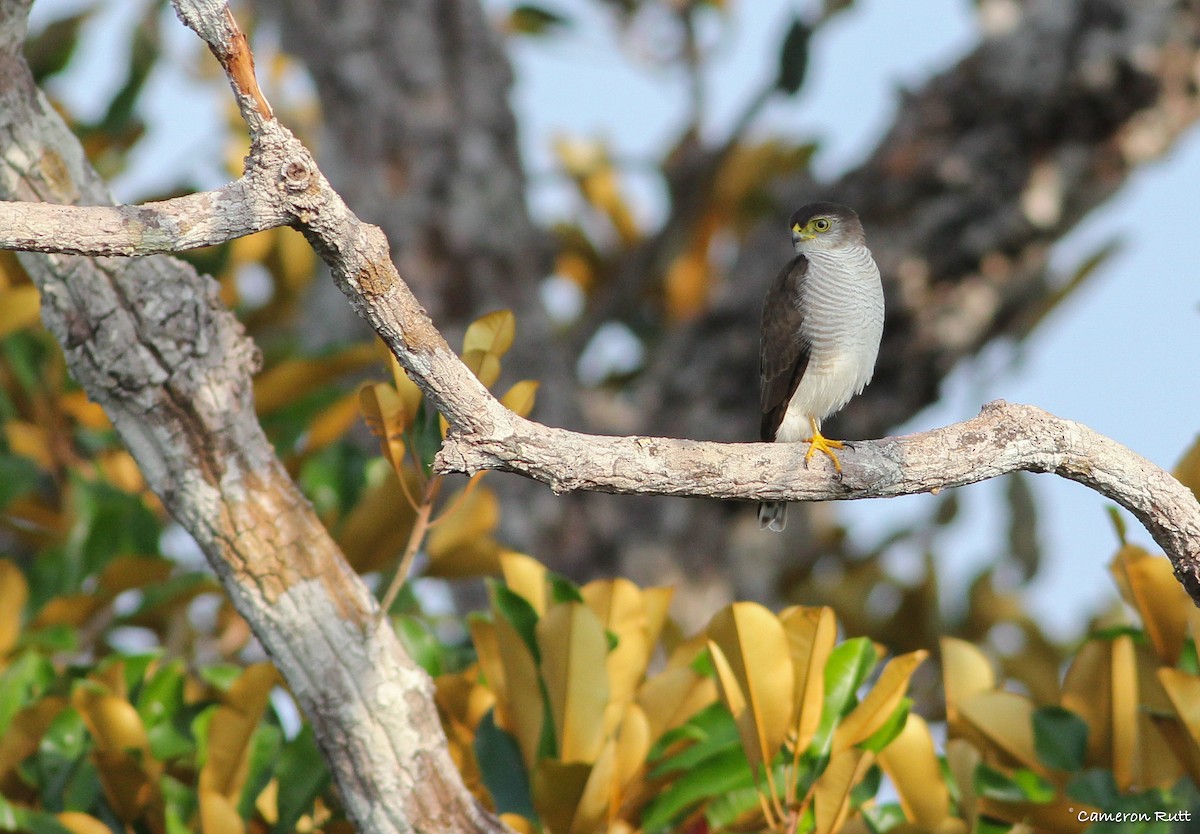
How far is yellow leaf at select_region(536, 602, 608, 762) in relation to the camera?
2.48 metres

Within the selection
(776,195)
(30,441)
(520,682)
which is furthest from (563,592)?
(776,195)

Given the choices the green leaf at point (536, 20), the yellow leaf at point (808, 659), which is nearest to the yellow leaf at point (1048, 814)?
the yellow leaf at point (808, 659)

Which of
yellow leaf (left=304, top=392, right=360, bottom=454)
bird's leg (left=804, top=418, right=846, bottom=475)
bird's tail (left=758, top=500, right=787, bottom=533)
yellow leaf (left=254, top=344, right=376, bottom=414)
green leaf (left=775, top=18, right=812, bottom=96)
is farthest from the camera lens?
green leaf (left=775, top=18, right=812, bottom=96)

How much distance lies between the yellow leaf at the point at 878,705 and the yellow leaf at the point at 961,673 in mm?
364

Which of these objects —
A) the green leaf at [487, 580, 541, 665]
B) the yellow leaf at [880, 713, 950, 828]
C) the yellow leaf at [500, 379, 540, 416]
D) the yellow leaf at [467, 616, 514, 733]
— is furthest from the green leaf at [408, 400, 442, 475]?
the yellow leaf at [880, 713, 950, 828]

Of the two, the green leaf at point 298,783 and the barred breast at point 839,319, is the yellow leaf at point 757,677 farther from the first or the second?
the barred breast at point 839,319

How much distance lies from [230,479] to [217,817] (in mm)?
718

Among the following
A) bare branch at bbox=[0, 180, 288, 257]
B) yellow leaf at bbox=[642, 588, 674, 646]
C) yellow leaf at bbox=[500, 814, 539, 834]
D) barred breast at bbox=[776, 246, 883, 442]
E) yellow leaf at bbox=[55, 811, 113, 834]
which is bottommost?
yellow leaf at bbox=[55, 811, 113, 834]

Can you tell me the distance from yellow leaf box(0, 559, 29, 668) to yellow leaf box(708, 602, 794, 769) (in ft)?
6.16

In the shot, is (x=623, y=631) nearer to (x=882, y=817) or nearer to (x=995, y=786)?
(x=882, y=817)

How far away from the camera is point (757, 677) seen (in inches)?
94.7

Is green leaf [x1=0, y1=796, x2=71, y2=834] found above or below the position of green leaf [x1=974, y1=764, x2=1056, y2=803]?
below

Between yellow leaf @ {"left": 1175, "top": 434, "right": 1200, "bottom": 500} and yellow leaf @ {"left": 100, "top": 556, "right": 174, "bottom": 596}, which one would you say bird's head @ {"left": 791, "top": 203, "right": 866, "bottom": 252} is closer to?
yellow leaf @ {"left": 1175, "top": 434, "right": 1200, "bottom": 500}

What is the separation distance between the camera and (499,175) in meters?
5.30
